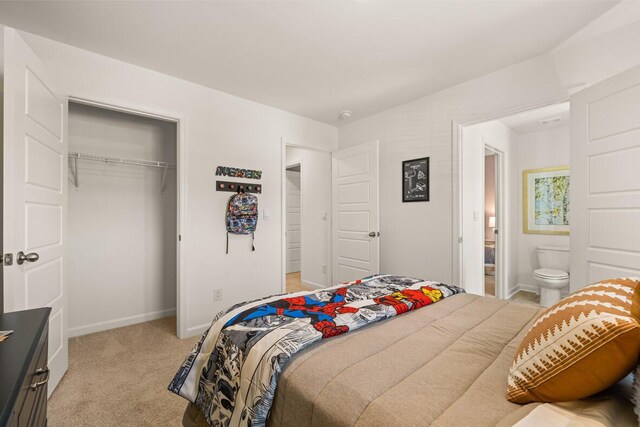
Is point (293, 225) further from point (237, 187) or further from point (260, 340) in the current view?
point (260, 340)

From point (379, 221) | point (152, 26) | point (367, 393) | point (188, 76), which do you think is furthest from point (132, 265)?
point (367, 393)

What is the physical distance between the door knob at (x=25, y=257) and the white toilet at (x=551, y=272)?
478 centimetres

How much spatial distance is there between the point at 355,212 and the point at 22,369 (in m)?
3.28

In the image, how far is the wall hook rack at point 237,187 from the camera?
3.11 metres

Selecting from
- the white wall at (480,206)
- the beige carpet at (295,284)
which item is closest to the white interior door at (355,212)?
the beige carpet at (295,284)

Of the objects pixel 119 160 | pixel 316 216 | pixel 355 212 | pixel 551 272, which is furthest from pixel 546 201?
pixel 119 160

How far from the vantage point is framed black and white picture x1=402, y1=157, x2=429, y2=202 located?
3221mm

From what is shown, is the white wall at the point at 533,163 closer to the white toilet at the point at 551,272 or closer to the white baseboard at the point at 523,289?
the white baseboard at the point at 523,289

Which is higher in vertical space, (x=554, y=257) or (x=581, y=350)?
(x=581, y=350)

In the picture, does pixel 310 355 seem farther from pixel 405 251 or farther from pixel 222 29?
pixel 405 251

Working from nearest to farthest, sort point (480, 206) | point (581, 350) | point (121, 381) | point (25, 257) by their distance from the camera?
point (581, 350) → point (25, 257) → point (121, 381) → point (480, 206)

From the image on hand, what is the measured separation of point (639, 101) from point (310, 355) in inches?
95.0

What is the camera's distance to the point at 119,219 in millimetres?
3162

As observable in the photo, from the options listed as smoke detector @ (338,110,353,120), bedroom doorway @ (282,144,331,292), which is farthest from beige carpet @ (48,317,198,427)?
smoke detector @ (338,110,353,120)
